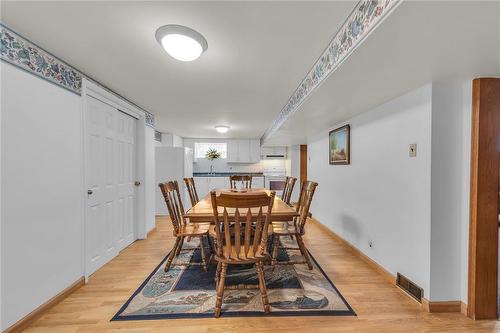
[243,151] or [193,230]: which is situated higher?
[243,151]

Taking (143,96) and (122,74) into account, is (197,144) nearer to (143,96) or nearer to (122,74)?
(143,96)

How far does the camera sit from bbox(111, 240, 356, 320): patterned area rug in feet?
6.00

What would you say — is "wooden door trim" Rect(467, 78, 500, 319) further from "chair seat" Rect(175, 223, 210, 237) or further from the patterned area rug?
"chair seat" Rect(175, 223, 210, 237)

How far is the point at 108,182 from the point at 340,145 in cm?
329

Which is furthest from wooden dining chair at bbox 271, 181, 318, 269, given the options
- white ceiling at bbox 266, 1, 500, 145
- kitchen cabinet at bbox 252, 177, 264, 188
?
kitchen cabinet at bbox 252, 177, 264, 188

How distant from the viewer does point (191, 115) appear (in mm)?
4016

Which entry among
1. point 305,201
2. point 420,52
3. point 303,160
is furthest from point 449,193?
point 303,160

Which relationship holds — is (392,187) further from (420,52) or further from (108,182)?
(108,182)

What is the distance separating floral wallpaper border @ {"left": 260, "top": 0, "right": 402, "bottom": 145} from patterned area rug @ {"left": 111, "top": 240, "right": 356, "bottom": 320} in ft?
6.22

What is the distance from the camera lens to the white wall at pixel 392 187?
76.0 inches

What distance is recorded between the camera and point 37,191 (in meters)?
1.76

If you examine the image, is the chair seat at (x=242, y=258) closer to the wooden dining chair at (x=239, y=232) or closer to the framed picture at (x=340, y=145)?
the wooden dining chair at (x=239, y=232)

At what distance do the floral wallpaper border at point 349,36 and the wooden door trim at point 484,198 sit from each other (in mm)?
1114

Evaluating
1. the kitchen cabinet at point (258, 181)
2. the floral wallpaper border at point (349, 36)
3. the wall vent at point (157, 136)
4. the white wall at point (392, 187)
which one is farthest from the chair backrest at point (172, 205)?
the kitchen cabinet at point (258, 181)
